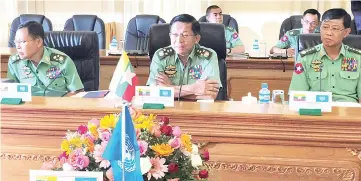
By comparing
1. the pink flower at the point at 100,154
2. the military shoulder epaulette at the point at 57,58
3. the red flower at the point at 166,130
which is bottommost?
the pink flower at the point at 100,154

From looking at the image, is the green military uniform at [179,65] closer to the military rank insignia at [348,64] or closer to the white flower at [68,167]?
the military rank insignia at [348,64]

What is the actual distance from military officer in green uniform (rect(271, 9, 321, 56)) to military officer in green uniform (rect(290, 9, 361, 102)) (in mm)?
1294

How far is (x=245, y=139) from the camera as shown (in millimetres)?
1663

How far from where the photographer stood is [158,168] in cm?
112

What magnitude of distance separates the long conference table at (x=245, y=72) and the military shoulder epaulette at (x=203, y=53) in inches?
38.5

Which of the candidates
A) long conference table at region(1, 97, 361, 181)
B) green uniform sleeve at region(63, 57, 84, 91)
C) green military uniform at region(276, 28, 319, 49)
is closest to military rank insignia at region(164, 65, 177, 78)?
green uniform sleeve at region(63, 57, 84, 91)

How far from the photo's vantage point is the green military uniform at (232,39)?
14.6ft

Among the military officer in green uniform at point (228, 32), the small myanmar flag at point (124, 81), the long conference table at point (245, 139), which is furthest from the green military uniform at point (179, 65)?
the military officer in green uniform at point (228, 32)

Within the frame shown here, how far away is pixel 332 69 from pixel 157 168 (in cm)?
175

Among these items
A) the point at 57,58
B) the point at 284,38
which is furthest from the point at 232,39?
the point at 57,58

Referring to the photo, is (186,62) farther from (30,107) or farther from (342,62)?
(30,107)

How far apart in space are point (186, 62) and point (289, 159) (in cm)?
112

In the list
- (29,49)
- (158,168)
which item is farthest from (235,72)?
(158,168)

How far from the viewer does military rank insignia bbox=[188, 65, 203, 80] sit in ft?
8.70
